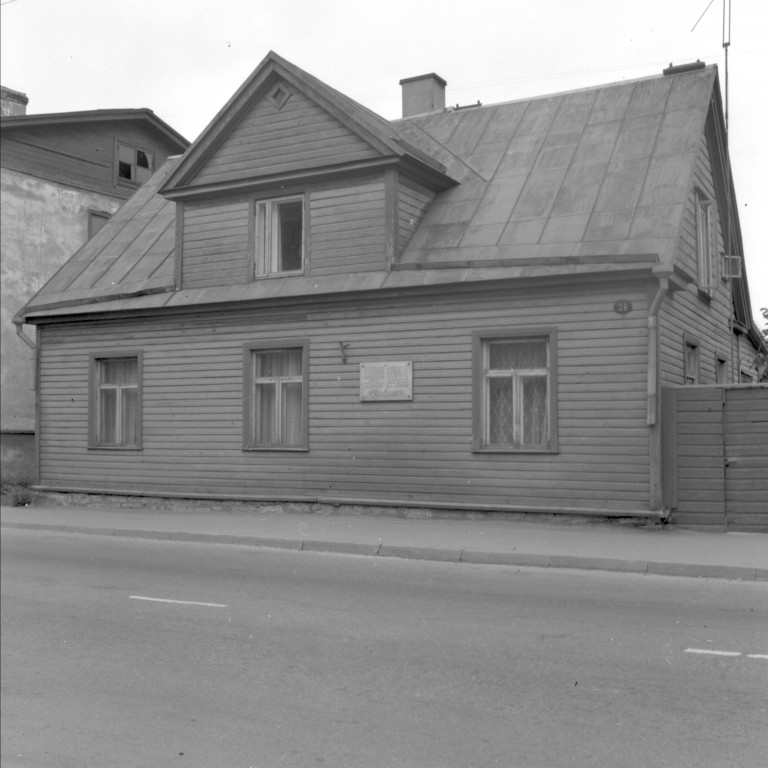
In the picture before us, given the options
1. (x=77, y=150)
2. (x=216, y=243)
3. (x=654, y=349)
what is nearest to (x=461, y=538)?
(x=654, y=349)

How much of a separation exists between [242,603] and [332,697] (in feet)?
10.7

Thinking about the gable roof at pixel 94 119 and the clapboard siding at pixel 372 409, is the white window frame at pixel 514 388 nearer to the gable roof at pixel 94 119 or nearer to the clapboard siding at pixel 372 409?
the clapboard siding at pixel 372 409

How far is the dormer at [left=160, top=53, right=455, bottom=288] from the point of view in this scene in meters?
16.3

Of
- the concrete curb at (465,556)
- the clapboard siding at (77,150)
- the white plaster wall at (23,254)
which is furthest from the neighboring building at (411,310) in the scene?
the clapboard siding at (77,150)

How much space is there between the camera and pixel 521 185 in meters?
16.6

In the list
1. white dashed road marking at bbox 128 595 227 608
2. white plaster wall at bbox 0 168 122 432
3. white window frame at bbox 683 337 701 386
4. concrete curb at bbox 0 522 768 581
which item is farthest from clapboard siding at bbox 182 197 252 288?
white plaster wall at bbox 0 168 122 432

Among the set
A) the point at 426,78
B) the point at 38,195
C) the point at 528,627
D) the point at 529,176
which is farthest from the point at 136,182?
the point at 528,627

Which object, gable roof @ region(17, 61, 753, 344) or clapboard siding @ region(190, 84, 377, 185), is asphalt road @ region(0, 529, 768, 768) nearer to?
gable roof @ region(17, 61, 753, 344)

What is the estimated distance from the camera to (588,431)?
14.3 m

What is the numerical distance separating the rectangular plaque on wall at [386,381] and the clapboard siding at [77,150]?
597 inches

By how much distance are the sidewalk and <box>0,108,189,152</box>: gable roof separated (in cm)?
1300

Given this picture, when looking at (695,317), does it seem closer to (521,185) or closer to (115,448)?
(521,185)

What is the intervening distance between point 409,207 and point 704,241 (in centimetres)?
530

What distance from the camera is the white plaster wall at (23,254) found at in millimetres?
26000
